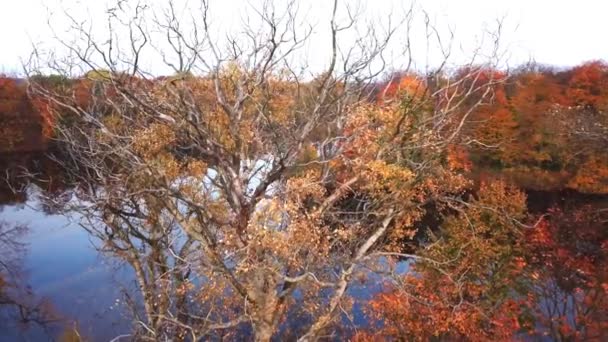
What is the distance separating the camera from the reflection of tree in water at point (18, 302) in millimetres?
24656

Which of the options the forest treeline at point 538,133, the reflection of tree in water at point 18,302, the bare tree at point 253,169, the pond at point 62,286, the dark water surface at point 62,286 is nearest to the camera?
the bare tree at point 253,169

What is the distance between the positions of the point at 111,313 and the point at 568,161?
40597 mm

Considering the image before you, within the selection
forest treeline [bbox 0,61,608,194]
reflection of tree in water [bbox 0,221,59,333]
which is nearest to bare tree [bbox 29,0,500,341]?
reflection of tree in water [bbox 0,221,59,333]

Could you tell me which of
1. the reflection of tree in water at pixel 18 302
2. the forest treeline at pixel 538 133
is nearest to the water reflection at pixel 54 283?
the reflection of tree in water at pixel 18 302

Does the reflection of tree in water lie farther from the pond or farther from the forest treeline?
the forest treeline

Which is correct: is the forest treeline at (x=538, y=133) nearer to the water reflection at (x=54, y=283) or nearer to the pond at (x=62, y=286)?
the water reflection at (x=54, y=283)

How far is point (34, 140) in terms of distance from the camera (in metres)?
66.3

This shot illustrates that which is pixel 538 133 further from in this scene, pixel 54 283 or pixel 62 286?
pixel 54 283

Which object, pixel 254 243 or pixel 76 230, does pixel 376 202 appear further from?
pixel 76 230

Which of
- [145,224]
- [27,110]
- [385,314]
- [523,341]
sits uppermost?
[27,110]

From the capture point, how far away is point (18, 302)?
1031 inches

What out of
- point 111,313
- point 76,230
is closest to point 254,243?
point 111,313

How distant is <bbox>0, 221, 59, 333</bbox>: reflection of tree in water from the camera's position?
971 inches

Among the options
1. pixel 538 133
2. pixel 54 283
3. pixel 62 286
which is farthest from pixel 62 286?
pixel 538 133
